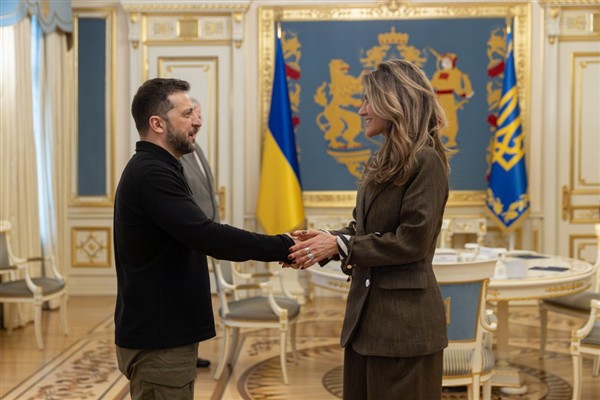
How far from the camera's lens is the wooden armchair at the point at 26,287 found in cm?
521

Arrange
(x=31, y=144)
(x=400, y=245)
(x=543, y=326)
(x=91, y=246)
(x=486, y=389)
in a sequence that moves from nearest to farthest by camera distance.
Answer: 1. (x=400, y=245)
2. (x=486, y=389)
3. (x=543, y=326)
4. (x=31, y=144)
5. (x=91, y=246)

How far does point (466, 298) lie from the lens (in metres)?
3.18

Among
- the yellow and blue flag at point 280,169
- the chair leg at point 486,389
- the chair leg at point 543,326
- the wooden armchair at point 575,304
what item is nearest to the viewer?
the chair leg at point 486,389

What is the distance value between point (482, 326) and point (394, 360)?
1.38 meters

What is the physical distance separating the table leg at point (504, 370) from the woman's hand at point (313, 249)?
7.78ft

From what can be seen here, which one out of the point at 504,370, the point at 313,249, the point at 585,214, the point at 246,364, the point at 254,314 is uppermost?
the point at 313,249

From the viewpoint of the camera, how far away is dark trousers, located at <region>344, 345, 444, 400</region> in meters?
1.95

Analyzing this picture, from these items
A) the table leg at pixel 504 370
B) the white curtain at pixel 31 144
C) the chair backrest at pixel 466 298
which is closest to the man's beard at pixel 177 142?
the chair backrest at pixel 466 298

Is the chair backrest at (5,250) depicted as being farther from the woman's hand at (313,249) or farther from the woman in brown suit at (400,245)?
the woman in brown suit at (400,245)

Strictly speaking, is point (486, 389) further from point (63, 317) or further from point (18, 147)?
point (18, 147)

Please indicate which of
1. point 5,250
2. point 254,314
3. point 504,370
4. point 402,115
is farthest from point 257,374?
Answer: point 402,115

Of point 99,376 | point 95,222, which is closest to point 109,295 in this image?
point 95,222

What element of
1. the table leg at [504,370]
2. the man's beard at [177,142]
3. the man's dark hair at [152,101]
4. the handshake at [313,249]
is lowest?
the table leg at [504,370]

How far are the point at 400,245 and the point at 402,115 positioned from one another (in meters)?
0.35
